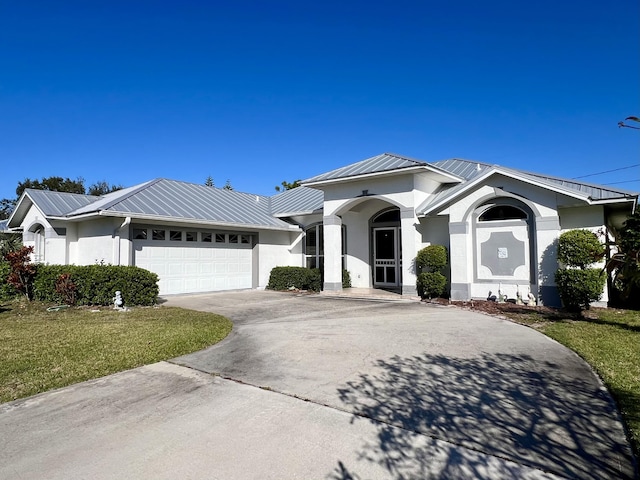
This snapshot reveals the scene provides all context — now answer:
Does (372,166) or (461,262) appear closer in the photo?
(461,262)

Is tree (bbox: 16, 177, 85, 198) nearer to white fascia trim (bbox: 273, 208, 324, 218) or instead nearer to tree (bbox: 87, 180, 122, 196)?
tree (bbox: 87, 180, 122, 196)

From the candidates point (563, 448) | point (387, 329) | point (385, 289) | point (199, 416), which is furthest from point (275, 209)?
point (563, 448)

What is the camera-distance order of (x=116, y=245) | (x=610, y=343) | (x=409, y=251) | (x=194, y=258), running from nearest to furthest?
(x=610, y=343), (x=116, y=245), (x=409, y=251), (x=194, y=258)

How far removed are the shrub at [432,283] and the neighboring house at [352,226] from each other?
1.76 ft

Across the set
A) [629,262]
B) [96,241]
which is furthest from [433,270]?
[96,241]

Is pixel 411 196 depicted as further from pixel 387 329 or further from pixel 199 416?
pixel 199 416

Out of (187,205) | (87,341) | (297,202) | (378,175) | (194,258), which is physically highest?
(378,175)

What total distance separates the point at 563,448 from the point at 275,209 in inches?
708

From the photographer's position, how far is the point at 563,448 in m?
3.52

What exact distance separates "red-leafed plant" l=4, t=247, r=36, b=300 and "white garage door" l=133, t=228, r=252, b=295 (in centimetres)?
388

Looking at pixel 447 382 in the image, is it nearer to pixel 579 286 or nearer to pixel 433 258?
pixel 579 286

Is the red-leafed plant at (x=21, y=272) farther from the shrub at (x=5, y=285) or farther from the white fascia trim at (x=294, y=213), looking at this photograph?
the white fascia trim at (x=294, y=213)

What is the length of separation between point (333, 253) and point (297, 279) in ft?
8.20

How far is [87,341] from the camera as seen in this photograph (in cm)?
782
